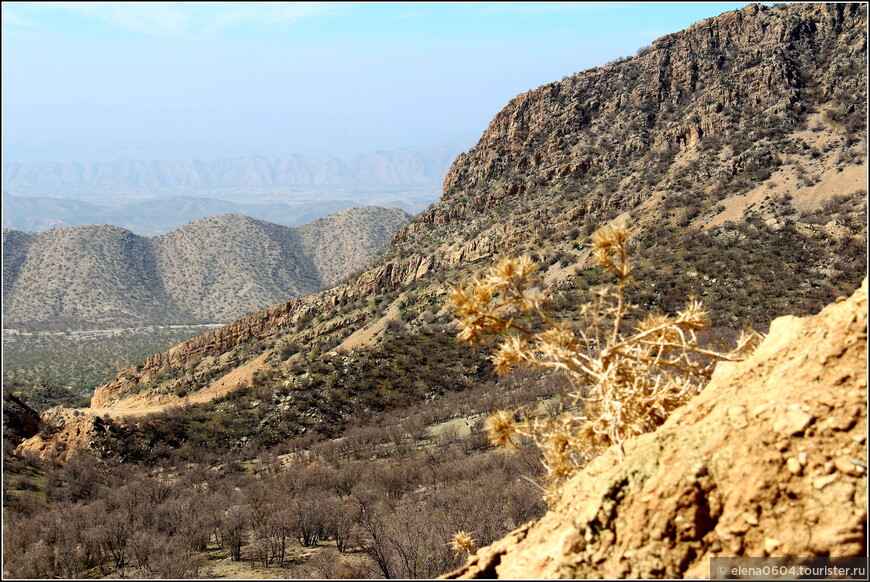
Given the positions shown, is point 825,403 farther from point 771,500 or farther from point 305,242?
point 305,242

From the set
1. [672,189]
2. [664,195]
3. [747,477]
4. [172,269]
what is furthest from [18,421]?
[172,269]

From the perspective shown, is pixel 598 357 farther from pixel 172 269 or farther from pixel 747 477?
pixel 172 269

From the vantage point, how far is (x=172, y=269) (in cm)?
11619

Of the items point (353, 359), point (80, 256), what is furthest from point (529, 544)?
point (80, 256)

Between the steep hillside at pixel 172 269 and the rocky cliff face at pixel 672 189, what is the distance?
183ft

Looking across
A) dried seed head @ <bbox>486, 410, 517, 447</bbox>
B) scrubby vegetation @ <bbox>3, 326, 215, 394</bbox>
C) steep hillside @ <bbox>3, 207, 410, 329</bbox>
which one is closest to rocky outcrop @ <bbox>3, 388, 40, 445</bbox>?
scrubby vegetation @ <bbox>3, 326, 215, 394</bbox>

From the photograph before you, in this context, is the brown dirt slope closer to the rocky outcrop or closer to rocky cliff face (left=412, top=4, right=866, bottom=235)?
the rocky outcrop

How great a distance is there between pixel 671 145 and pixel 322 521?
47.6 m

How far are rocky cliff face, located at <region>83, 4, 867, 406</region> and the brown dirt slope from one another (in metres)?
27.9

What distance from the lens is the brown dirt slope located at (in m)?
2.87

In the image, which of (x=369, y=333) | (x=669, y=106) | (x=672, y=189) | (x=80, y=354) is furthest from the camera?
(x=80, y=354)

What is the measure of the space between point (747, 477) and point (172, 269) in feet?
414

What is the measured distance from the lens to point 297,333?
49.5m

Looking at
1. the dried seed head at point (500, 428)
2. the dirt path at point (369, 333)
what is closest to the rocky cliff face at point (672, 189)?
the dirt path at point (369, 333)
